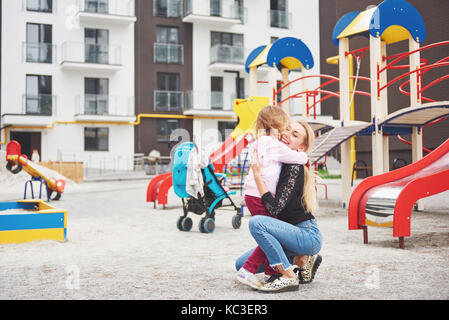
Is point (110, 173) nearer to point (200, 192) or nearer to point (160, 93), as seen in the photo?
point (160, 93)

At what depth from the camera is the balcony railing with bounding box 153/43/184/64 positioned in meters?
33.3

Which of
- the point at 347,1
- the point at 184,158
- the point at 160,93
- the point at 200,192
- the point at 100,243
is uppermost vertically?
the point at 347,1

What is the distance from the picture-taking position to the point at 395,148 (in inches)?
930

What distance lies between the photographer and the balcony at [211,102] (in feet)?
111

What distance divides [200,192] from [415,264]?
12.4ft

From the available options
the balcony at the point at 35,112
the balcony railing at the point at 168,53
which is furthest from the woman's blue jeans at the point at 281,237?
the balcony railing at the point at 168,53

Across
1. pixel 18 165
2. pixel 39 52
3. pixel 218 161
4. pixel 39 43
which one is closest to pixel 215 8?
pixel 39 43

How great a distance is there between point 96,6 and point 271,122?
30.0m

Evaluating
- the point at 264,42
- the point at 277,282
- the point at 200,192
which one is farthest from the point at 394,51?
the point at 277,282

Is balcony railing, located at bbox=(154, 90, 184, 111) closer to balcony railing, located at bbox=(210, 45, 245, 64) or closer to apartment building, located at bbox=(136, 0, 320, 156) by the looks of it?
apartment building, located at bbox=(136, 0, 320, 156)

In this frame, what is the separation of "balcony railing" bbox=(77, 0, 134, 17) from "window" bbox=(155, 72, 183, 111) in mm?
4423

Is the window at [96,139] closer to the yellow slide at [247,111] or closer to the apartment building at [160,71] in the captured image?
the apartment building at [160,71]

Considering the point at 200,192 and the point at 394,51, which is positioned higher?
the point at 394,51

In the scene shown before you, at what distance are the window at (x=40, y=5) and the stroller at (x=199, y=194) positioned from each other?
86.3 feet
